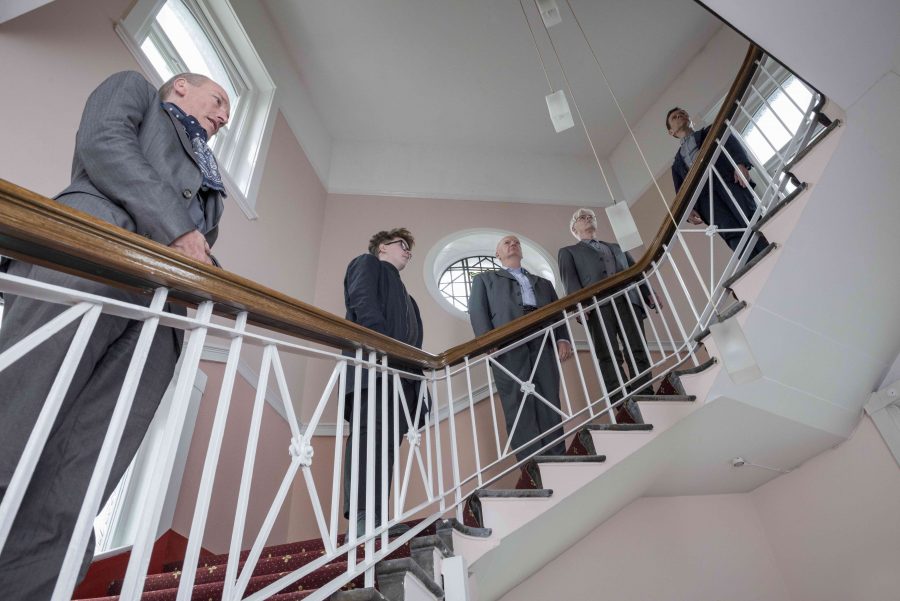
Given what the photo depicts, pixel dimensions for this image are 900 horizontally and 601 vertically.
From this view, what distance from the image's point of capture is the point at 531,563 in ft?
7.83

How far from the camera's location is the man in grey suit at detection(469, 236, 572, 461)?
244 cm

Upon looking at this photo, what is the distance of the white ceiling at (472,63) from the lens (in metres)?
4.39

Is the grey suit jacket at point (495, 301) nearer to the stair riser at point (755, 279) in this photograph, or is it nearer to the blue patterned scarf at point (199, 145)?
the stair riser at point (755, 279)

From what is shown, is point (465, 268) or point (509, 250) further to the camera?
point (465, 268)

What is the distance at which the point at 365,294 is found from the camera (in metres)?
1.97

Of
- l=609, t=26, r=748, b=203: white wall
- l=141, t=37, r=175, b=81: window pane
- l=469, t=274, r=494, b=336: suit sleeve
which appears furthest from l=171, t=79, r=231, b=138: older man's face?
l=609, t=26, r=748, b=203: white wall

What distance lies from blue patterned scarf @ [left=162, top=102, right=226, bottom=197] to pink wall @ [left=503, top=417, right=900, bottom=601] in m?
2.60

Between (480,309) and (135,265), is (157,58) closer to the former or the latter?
(480,309)

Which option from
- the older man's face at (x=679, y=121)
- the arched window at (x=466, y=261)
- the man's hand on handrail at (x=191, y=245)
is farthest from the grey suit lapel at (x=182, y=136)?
the arched window at (x=466, y=261)

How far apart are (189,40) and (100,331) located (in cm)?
335

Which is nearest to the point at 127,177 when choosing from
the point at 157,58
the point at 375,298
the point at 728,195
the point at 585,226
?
the point at 375,298

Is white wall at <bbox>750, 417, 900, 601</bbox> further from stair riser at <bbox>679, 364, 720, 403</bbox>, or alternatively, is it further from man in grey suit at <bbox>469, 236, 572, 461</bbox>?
man in grey suit at <bbox>469, 236, 572, 461</bbox>

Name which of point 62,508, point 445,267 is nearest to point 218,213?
point 62,508

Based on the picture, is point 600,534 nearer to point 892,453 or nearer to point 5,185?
point 892,453
